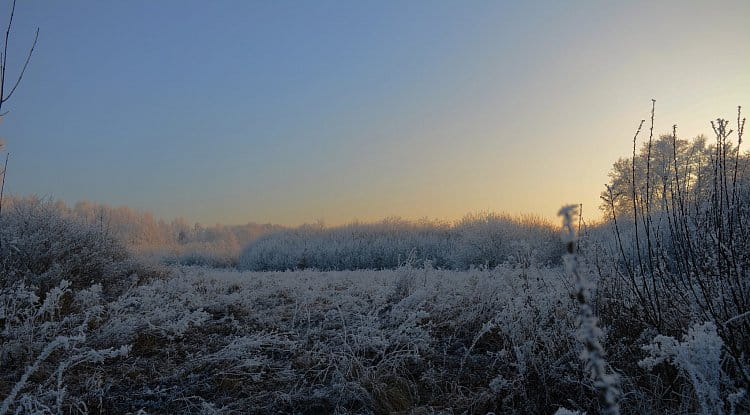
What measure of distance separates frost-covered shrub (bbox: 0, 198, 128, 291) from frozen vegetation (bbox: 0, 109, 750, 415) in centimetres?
2

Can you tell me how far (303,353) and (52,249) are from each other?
385 cm

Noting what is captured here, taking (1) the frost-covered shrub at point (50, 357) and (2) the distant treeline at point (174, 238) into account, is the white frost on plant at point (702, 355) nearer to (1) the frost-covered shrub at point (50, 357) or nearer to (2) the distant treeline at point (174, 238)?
(1) the frost-covered shrub at point (50, 357)

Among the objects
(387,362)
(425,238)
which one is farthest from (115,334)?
(425,238)

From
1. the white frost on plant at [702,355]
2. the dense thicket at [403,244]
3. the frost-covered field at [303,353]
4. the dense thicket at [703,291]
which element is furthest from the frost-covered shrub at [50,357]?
the dense thicket at [403,244]

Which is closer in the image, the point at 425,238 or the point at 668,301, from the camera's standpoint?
the point at 668,301

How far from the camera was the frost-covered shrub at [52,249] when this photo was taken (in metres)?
5.64

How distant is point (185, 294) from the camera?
5711 mm

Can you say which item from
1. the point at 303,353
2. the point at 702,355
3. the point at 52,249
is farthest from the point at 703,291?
the point at 52,249

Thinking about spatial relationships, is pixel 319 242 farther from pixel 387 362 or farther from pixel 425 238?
pixel 387 362

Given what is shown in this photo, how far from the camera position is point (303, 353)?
415 cm

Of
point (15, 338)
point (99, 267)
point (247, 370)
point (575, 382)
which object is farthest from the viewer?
point (99, 267)

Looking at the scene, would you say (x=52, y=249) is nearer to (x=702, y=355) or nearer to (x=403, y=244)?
(x=702, y=355)

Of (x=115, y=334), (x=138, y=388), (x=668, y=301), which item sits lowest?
(x=138, y=388)

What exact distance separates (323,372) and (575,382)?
5.92ft
